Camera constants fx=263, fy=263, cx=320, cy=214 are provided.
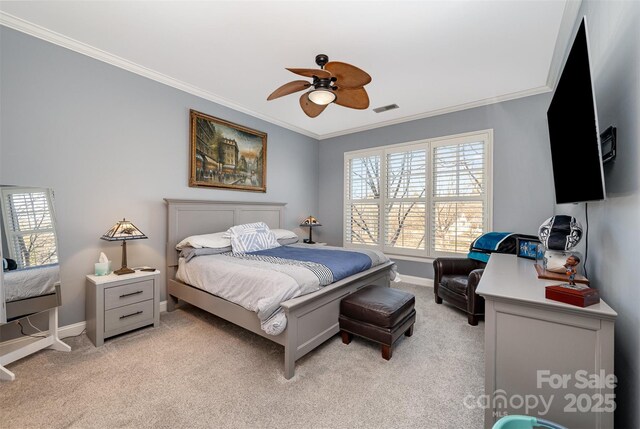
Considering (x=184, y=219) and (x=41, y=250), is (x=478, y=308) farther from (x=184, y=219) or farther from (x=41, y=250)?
(x=41, y=250)

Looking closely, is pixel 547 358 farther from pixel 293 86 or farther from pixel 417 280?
pixel 417 280

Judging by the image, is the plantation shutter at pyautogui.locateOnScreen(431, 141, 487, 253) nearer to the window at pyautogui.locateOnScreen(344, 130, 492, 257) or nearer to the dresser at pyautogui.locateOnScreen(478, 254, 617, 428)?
the window at pyautogui.locateOnScreen(344, 130, 492, 257)

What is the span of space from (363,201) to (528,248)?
296 centimetres

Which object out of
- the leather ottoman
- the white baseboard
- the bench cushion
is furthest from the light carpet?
the white baseboard

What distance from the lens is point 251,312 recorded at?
2.20 metres

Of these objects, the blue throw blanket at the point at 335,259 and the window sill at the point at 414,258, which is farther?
the window sill at the point at 414,258

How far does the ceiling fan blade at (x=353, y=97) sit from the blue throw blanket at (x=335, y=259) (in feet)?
5.28

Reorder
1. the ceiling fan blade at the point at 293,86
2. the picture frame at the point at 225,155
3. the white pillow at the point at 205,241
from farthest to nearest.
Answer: the picture frame at the point at 225,155
the white pillow at the point at 205,241
the ceiling fan blade at the point at 293,86

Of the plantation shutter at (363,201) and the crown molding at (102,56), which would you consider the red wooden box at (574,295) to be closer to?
the plantation shutter at (363,201)

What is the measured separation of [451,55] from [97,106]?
3.67 meters

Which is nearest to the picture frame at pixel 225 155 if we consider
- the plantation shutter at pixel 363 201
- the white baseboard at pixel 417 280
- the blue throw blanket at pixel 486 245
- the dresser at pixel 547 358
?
the plantation shutter at pixel 363 201

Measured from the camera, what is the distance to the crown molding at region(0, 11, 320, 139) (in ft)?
7.42

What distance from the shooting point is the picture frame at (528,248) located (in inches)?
85.1

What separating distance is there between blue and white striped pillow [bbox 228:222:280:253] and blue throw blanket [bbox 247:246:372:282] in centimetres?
12
